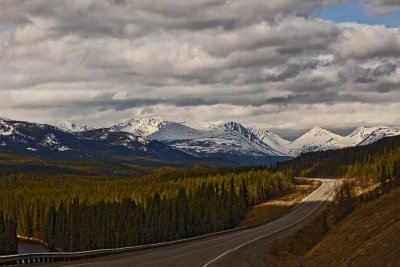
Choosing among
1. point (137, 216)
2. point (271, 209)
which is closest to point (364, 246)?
point (137, 216)

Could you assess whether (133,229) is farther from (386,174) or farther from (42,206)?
(386,174)

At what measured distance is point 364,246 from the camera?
45688 millimetres

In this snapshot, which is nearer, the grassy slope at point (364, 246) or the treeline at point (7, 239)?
the grassy slope at point (364, 246)

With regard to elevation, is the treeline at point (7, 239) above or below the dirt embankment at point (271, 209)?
below

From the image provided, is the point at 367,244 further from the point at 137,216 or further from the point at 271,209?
the point at 271,209

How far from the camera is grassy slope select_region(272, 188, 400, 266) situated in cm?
3944

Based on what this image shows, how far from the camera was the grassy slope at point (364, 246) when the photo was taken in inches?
1553

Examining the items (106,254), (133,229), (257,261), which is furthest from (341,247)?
(133,229)

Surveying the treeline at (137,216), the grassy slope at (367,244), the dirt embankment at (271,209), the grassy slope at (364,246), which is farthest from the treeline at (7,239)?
the grassy slope at (364,246)

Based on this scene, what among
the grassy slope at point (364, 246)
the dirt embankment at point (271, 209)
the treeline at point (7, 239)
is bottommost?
the treeline at point (7, 239)

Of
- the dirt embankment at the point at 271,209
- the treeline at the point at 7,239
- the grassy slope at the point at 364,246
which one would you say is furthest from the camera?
the dirt embankment at the point at 271,209

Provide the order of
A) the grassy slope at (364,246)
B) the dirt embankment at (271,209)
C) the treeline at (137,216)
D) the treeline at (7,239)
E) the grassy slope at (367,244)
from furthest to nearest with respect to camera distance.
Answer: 1. the dirt embankment at (271,209)
2. the treeline at (137,216)
3. the treeline at (7,239)
4. the grassy slope at (364,246)
5. the grassy slope at (367,244)

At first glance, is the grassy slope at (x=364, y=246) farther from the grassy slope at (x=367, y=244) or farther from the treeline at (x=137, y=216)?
the treeline at (x=137, y=216)

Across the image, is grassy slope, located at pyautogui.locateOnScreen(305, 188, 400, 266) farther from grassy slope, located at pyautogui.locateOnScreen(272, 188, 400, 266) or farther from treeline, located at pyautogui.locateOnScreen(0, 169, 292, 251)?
treeline, located at pyautogui.locateOnScreen(0, 169, 292, 251)
